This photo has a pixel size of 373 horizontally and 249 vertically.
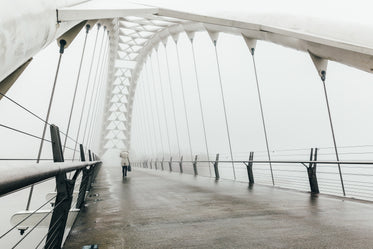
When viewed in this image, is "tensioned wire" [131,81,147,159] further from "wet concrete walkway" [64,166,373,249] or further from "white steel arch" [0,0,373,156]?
"wet concrete walkway" [64,166,373,249]

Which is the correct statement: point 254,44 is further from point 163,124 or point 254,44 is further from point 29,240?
point 163,124

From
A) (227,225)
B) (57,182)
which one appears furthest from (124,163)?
(57,182)

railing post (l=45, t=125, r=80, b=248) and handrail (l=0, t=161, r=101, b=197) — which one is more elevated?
handrail (l=0, t=161, r=101, b=197)

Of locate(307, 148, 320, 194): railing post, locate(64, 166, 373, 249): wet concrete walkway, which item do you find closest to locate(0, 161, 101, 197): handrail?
locate(64, 166, 373, 249): wet concrete walkway

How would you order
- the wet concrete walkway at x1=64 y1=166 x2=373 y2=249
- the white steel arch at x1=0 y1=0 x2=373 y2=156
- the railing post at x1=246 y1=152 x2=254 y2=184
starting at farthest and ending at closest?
the railing post at x1=246 y1=152 x2=254 y2=184 < the white steel arch at x1=0 y1=0 x2=373 y2=156 < the wet concrete walkway at x1=64 y1=166 x2=373 y2=249

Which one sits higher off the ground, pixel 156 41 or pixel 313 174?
pixel 156 41

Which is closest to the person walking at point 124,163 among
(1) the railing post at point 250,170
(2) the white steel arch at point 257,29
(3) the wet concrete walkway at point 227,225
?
(1) the railing post at point 250,170

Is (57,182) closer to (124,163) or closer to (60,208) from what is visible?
(60,208)

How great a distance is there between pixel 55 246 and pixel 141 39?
25.5 metres

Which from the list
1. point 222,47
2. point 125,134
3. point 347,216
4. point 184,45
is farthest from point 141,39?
point 347,216

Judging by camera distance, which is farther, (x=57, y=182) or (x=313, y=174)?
(x=313, y=174)

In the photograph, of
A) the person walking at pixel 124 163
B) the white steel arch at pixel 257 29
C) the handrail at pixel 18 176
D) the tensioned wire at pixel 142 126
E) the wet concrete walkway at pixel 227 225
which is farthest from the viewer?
the tensioned wire at pixel 142 126

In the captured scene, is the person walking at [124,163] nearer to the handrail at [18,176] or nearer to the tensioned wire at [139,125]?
the handrail at [18,176]

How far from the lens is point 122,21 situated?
20.8 metres
